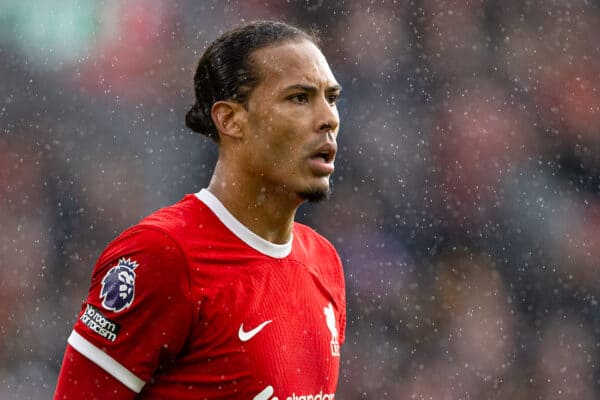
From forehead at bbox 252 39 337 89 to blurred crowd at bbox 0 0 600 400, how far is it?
284 cm

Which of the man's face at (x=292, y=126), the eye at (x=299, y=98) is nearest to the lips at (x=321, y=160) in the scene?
the man's face at (x=292, y=126)

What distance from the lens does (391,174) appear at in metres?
5.13

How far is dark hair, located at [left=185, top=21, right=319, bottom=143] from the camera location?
2039 mm

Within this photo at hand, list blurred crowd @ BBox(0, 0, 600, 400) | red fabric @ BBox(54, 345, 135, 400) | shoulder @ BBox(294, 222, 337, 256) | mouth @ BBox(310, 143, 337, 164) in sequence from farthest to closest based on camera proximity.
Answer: blurred crowd @ BBox(0, 0, 600, 400) < shoulder @ BBox(294, 222, 337, 256) < mouth @ BBox(310, 143, 337, 164) < red fabric @ BBox(54, 345, 135, 400)

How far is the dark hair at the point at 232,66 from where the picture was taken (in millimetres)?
2039

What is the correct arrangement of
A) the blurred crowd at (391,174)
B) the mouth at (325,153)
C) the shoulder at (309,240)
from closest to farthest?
the mouth at (325,153) → the shoulder at (309,240) → the blurred crowd at (391,174)

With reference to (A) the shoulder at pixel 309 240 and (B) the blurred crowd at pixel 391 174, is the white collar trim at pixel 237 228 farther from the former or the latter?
(B) the blurred crowd at pixel 391 174

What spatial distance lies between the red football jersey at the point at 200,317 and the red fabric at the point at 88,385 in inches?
0.6

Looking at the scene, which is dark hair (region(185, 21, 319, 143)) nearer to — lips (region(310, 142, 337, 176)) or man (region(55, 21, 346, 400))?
man (region(55, 21, 346, 400))

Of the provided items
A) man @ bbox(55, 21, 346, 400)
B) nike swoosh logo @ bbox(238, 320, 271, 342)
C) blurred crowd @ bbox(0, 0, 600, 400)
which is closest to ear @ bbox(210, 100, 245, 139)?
man @ bbox(55, 21, 346, 400)

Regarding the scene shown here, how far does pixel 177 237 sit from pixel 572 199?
3.84 meters

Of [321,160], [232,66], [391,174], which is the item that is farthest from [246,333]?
[391,174]

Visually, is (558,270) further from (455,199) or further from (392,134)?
(392,134)

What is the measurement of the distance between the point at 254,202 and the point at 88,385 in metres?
0.57
